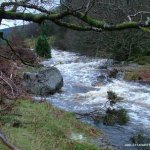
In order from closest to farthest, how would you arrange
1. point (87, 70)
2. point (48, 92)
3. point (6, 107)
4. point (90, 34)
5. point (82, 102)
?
1. point (6, 107)
2. point (82, 102)
3. point (48, 92)
4. point (87, 70)
5. point (90, 34)

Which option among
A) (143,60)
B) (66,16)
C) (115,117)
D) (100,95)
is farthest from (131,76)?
(66,16)

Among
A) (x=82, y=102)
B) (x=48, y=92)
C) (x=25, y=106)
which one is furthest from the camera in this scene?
(x=48, y=92)

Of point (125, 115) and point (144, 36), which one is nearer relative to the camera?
point (125, 115)

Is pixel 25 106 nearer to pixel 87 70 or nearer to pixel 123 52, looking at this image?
pixel 87 70

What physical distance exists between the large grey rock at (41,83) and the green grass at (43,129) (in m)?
4.93

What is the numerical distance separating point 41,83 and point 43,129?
8.59 meters

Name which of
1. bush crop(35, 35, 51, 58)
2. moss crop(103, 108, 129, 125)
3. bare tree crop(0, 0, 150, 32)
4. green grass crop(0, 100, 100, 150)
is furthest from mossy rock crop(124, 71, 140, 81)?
bare tree crop(0, 0, 150, 32)

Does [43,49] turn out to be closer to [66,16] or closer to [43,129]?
[43,129]

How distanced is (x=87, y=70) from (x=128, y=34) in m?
5.81

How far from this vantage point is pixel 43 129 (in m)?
9.48

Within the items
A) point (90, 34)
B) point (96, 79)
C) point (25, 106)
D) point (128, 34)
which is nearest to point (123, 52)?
point (128, 34)

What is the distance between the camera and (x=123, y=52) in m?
30.4

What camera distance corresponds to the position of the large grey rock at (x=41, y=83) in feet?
57.5

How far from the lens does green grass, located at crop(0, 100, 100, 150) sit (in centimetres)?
824
